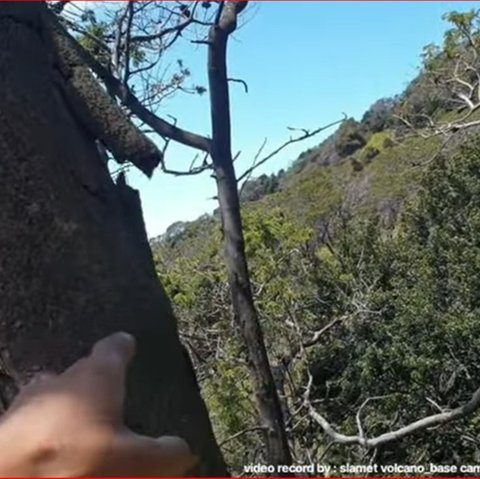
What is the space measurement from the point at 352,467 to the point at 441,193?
7.11 meters

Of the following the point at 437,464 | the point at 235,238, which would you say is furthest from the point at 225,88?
the point at 437,464

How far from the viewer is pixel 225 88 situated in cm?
429

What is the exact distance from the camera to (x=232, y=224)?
433 cm

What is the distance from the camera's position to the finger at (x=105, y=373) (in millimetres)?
560

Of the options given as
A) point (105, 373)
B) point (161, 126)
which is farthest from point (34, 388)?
point (161, 126)

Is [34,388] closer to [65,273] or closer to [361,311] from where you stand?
[65,273]

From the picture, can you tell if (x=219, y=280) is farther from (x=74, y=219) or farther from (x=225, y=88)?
(x=74, y=219)

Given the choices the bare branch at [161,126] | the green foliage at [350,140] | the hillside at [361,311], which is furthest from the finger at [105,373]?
the green foliage at [350,140]

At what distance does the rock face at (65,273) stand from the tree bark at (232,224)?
134 inches

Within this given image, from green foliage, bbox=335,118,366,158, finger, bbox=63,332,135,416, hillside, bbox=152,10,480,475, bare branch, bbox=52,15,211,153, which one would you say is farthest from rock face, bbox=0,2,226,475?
green foliage, bbox=335,118,366,158

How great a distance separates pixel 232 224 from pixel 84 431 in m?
3.82

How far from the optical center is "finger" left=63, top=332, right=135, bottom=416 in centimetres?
56

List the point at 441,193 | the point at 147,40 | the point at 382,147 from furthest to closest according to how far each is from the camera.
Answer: the point at 382,147, the point at 441,193, the point at 147,40

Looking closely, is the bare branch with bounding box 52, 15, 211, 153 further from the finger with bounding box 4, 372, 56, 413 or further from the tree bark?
the finger with bounding box 4, 372, 56, 413
